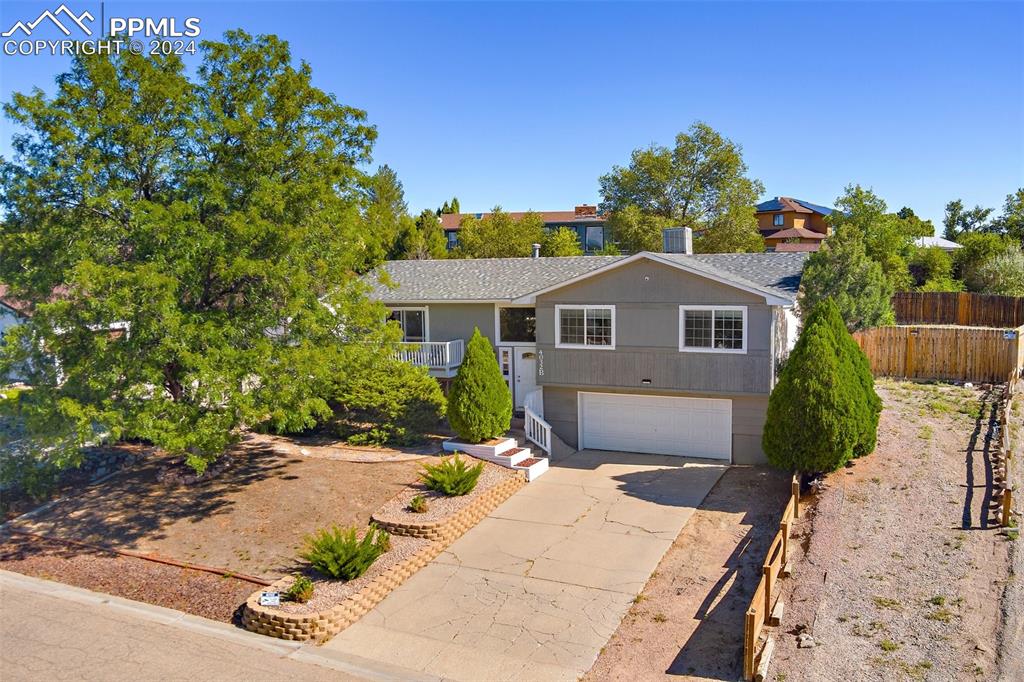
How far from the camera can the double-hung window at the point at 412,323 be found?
23406 mm

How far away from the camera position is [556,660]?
396 inches

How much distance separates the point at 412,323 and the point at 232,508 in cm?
970

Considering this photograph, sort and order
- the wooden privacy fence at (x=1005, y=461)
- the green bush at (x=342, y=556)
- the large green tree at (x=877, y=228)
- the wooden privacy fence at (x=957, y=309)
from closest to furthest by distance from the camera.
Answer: the green bush at (x=342, y=556) → the wooden privacy fence at (x=1005, y=461) → the wooden privacy fence at (x=957, y=309) → the large green tree at (x=877, y=228)

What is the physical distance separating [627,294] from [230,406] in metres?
10.2

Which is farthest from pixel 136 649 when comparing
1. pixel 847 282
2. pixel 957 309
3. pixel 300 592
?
pixel 957 309

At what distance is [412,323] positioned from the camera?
77.5ft

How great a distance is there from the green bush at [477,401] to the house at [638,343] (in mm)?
1790

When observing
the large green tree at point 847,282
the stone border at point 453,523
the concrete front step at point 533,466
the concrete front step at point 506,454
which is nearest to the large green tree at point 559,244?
the large green tree at point 847,282

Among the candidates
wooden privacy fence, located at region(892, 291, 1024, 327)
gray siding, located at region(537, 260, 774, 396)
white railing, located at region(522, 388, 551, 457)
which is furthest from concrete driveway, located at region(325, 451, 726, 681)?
wooden privacy fence, located at region(892, 291, 1024, 327)

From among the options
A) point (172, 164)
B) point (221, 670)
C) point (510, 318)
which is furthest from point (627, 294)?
point (221, 670)

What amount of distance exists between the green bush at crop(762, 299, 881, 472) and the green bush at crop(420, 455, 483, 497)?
6381 mm

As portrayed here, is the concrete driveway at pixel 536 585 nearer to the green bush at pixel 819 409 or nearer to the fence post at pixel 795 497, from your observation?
the fence post at pixel 795 497

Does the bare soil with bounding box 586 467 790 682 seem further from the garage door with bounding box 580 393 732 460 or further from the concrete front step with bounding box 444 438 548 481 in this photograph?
the concrete front step with bounding box 444 438 548 481

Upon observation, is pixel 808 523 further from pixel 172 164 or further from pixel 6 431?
pixel 6 431
